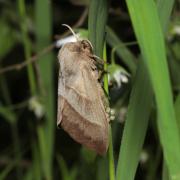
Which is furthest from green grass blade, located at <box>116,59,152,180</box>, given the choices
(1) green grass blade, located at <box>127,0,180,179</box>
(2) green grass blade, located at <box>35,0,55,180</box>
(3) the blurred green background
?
(2) green grass blade, located at <box>35,0,55,180</box>

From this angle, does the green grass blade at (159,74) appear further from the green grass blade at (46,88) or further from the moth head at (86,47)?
the green grass blade at (46,88)

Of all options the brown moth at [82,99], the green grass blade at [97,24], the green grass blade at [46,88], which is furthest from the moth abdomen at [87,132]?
the green grass blade at [46,88]

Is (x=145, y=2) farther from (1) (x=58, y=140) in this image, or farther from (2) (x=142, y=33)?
(1) (x=58, y=140)

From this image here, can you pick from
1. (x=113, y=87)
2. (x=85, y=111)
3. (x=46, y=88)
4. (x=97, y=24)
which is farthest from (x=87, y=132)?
(x=46, y=88)

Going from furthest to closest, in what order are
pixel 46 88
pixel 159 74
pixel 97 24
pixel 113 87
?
pixel 46 88 → pixel 113 87 → pixel 97 24 → pixel 159 74

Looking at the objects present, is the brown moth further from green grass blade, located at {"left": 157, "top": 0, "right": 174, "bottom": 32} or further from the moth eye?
green grass blade, located at {"left": 157, "top": 0, "right": 174, "bottom": 32}

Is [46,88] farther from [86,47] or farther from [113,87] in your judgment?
[86,47]
